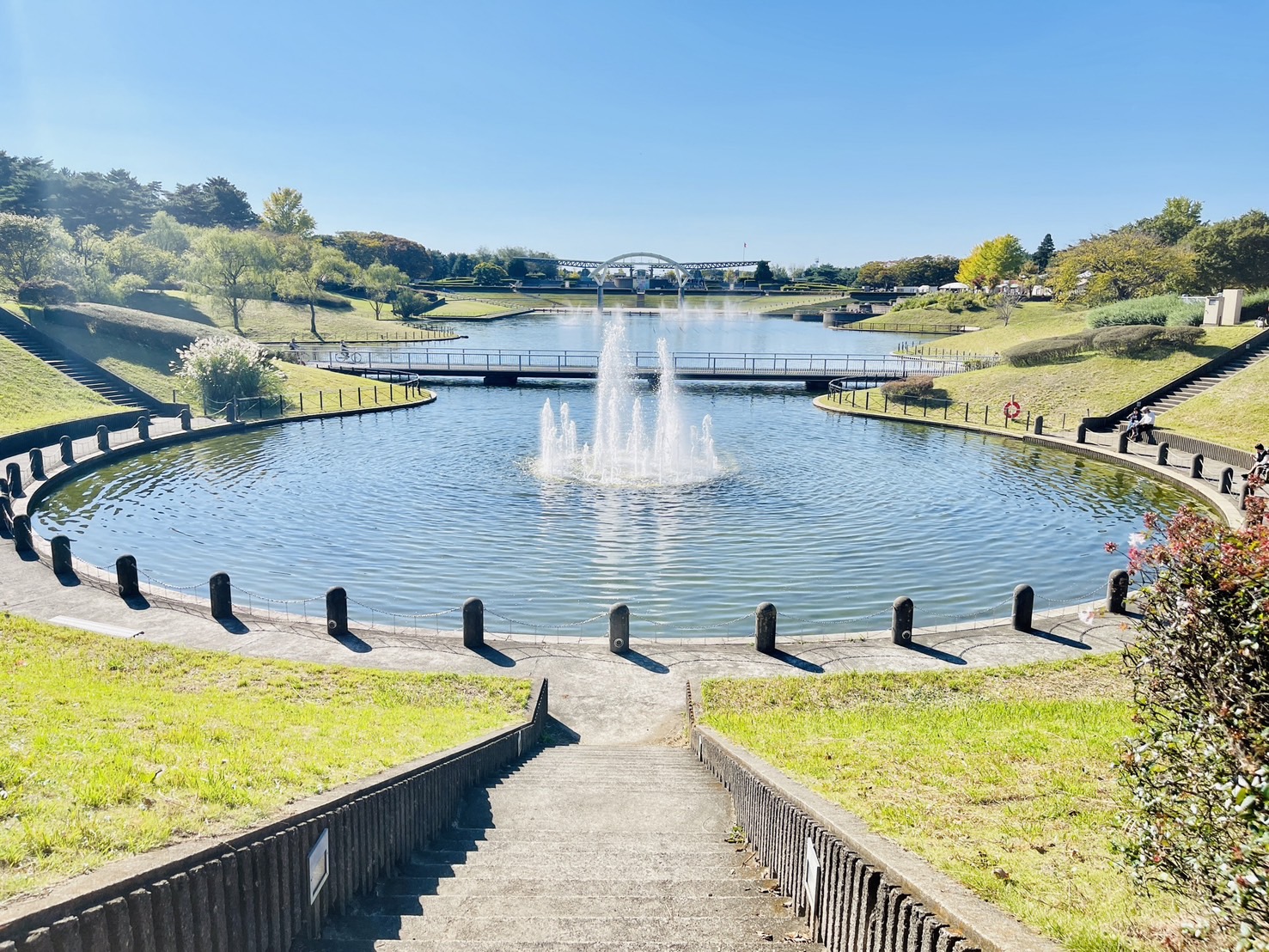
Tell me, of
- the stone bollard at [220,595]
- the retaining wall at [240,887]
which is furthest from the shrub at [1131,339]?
the retaining wall at [240,887]

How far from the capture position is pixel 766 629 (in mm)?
15539

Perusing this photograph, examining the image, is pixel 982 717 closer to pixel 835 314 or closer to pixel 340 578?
pixel 340 578

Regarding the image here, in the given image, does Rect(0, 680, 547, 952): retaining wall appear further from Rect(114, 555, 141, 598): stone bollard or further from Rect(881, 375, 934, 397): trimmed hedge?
Rect(881, 375, 934, 397): trimmed hedge

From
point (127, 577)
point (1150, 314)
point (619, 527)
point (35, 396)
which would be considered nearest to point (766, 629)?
point (619, 527)

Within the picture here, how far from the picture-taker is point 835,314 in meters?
146

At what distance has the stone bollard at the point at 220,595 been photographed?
16.3m

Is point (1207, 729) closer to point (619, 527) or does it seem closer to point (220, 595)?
point (220, 595)

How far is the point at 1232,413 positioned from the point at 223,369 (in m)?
46.3

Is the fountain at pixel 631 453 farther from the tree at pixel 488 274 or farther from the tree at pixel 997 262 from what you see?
the tree at pixel 488 274

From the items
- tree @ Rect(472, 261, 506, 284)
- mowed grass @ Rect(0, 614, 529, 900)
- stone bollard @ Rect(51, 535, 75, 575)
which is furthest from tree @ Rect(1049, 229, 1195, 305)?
tree @ Rect(472, 261, 506, 284)

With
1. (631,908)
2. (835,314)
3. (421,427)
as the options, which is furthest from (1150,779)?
(835,314)

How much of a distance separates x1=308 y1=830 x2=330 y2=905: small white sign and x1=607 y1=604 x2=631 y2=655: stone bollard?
32.0ft

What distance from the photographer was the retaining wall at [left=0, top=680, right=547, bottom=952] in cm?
401

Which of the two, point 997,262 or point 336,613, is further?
point 997,262
